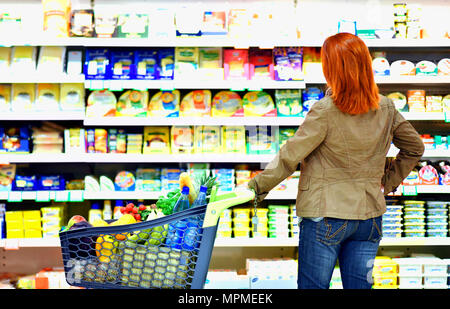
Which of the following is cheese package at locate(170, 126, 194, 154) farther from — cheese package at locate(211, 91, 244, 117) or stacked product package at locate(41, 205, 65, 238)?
stacked product package at locate(41, 205, 65, 238)

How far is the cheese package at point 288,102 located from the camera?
12.5 feet

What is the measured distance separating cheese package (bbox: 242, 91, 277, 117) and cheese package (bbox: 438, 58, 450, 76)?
50.8 inches

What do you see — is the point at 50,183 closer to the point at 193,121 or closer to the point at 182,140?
the point at 182,140

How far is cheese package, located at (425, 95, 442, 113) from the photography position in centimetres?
380

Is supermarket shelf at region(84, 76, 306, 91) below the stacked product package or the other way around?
the other way around

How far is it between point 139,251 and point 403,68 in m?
2.84

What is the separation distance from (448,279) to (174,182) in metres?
2.21

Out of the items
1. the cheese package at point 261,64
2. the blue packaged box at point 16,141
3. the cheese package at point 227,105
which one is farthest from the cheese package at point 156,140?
the blue packaged box at point 16,141

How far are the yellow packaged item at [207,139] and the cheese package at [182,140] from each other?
0.13 ft

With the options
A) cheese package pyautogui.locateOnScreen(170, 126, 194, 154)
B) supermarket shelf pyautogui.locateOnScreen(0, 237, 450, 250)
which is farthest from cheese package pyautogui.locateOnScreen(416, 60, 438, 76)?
cheese package pyautogui.locateOnScreen(170, 126, 194, 154)

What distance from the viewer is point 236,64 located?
12.4 ft

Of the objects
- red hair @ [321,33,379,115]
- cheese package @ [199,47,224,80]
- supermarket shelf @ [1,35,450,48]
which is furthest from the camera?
cheese package @ [199,47,224,80]

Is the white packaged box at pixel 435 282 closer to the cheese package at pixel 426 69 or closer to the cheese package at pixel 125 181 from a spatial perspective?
the cheese package at pixel 426 69
